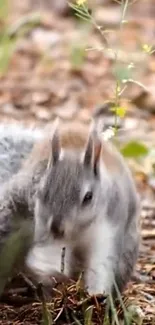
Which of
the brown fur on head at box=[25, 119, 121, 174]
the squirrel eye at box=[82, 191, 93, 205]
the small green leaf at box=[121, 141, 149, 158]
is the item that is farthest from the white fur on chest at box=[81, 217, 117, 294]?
the small green leaf at box=[121, 141, 149, 158]

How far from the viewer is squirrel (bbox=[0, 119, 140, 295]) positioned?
3143mm

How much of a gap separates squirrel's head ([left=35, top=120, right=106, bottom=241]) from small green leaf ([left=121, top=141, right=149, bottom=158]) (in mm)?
863

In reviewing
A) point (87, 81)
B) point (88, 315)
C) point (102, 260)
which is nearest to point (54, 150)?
point (102, 260)

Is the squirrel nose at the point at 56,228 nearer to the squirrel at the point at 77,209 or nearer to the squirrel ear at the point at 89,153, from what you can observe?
the squirrel at the point at 77,209

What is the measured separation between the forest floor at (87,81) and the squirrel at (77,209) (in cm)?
14

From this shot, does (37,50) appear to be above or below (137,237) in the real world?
above

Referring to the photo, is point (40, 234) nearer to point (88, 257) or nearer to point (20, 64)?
point (88, 257)

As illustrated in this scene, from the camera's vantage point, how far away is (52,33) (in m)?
7.30

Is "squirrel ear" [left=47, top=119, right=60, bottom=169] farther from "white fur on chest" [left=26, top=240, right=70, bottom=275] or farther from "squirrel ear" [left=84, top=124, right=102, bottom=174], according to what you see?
"white fur on chest" [left=26, top=240, right=70, bottom=275]

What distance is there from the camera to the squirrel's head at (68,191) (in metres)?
3.10

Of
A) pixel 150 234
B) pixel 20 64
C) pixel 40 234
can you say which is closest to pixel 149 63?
pixel 20 64

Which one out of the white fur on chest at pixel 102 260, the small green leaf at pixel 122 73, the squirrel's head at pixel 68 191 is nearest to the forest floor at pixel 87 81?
the small green leaf at pixel 122 73

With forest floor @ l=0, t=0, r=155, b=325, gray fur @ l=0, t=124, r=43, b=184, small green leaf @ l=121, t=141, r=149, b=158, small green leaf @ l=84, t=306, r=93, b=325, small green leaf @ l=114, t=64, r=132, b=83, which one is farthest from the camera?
forest floor @ l=0, t=0, r=155, b=325

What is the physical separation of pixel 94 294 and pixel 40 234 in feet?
0.83
